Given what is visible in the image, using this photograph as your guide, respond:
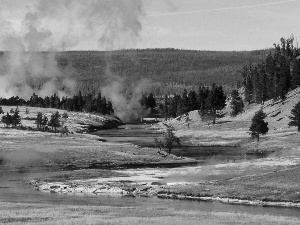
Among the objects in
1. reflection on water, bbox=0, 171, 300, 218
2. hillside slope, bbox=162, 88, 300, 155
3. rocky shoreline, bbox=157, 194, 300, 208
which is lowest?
reflection on water, bbox=0, 171, 300, 218

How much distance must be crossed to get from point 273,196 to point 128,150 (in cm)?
6359

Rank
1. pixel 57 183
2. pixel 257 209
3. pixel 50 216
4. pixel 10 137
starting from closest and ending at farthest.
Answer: pixel 50 216 → pixel 257 209 → pixel 57 183 → pixel 10 137

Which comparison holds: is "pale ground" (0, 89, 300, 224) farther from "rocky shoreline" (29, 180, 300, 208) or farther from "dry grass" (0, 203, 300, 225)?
"rocky shoreline" (29, 180, 300, 208)

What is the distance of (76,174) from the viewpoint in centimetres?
10600

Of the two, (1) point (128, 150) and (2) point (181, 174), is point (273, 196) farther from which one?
(1) point (128, 150)

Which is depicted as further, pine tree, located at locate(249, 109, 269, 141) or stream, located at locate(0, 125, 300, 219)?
pine tree, located at locate(249, 109, 269, 141)

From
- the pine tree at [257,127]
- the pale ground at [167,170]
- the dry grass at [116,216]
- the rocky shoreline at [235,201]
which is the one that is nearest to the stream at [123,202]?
the rocky shoreline at [235,201]

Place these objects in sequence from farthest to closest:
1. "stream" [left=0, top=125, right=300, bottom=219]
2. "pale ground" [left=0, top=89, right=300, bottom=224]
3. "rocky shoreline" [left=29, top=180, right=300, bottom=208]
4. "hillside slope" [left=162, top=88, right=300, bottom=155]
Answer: "hillside slope" [left=162, top=88, right=300, bottom=155] < "rocky shoreline" [left=29, top=180, right=300, bottom=208] < "stream" [left=0, top=125, right=300, bottom=219] < "pale ground" [left=0, top=89, right=300, bottom=224]

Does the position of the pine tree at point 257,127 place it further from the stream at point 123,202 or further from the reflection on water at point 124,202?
the reflection on water at point 124,202

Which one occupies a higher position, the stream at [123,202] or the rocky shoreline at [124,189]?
the rocky shoreline at [124,189]

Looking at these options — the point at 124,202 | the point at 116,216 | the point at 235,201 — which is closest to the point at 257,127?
the point at 235,201

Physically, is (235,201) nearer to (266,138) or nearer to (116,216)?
(116,216)

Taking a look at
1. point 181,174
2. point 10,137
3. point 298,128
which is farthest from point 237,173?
point 10,137

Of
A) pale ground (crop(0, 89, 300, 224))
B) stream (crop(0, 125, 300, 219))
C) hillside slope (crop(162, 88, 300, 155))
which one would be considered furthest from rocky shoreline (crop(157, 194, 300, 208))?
hillside slope (crop(162, 88, 300, 155))
